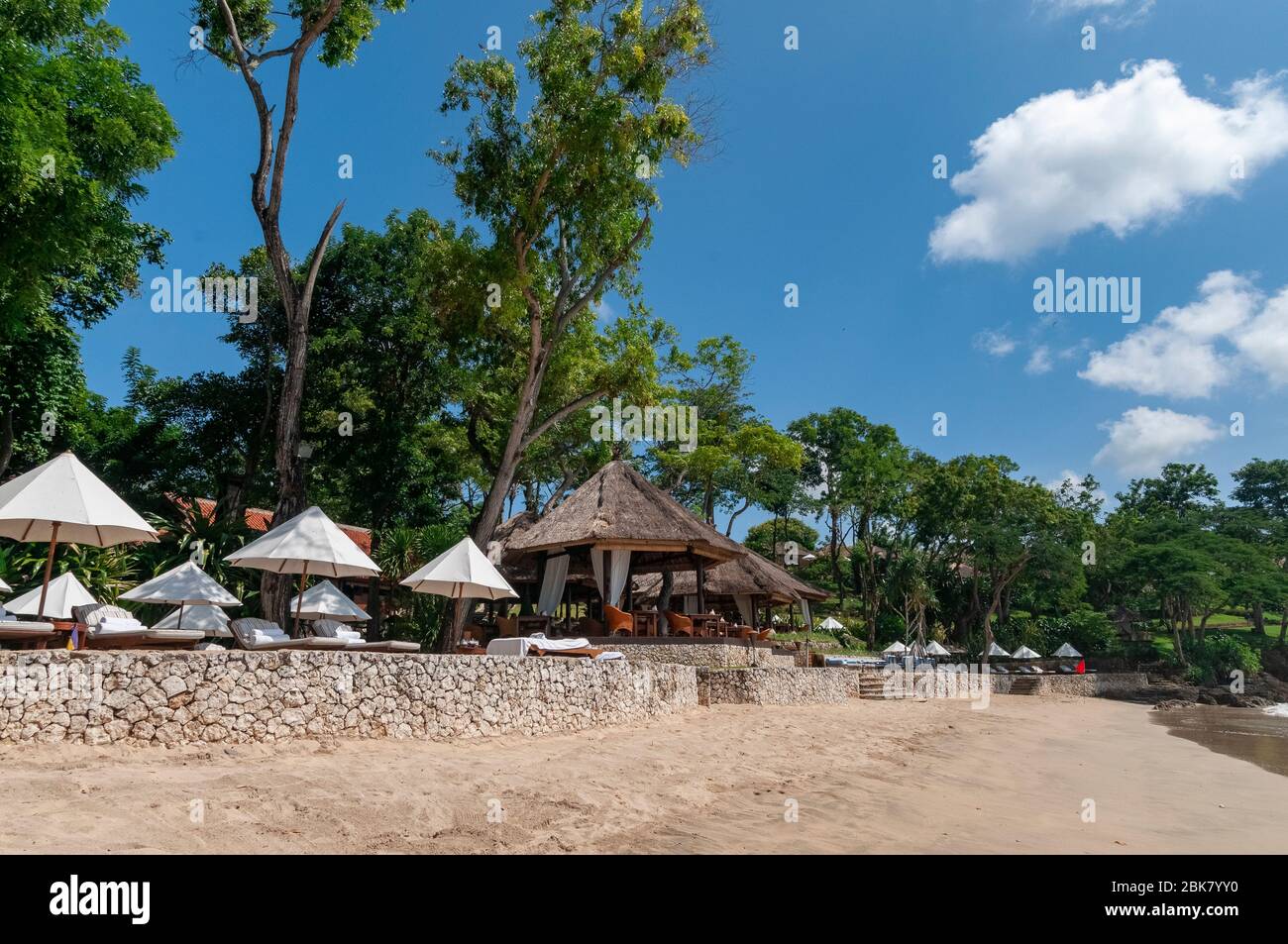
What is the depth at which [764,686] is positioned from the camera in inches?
641

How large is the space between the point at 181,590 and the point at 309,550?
207 centimetres

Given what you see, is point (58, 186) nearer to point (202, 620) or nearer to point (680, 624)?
point (202, 620)

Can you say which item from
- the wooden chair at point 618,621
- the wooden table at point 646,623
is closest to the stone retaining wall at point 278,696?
the wooden chair at point 618,621

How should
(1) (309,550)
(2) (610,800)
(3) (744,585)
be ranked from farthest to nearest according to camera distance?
(3) (744,585)
(1) (309,550)
(2) (610,800)

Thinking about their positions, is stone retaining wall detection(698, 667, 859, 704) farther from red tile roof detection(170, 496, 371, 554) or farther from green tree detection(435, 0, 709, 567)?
red tile roof detection(170, 496, 371, 554)

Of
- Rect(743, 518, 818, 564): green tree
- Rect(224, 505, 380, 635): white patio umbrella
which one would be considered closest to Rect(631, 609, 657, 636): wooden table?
Rect(224, 505, 380, 635): white patio umbrella

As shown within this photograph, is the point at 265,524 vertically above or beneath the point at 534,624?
above

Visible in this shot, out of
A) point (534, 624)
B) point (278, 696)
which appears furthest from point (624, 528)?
point (278, 696)

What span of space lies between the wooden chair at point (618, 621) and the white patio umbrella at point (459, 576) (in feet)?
15.5

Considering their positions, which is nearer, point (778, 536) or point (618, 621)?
point (618, 621)

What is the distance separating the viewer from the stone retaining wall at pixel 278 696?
717cm

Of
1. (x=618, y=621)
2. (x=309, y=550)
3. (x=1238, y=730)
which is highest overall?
(x=309, y=550)

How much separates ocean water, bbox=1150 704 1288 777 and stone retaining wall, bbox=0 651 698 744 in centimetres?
1167

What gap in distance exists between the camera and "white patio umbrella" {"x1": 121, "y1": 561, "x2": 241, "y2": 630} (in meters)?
10.7
